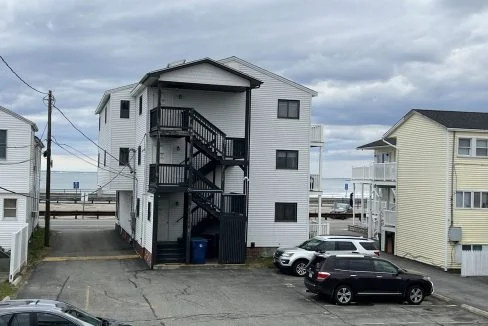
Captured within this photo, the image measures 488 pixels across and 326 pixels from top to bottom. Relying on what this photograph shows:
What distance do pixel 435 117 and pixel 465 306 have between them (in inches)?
559

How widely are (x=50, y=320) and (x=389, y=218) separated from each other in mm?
28873

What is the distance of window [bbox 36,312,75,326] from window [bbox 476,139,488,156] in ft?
83.6

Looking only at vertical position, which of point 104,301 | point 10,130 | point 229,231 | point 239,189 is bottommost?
point 104,301

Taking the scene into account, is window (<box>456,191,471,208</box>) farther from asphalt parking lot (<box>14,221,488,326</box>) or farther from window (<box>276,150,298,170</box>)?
asphalt parking lot (<box>14,221,488,326</box>)

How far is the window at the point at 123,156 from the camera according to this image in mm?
34156

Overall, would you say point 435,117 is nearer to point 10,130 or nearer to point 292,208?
point 292,208

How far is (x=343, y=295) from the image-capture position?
20.2m

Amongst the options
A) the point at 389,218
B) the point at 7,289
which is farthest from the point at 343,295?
the point at 389,218

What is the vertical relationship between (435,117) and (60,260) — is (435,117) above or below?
above

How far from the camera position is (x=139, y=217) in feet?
106

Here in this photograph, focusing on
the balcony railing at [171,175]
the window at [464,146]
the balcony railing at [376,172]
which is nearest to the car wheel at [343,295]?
the balcony railing at [171,175]

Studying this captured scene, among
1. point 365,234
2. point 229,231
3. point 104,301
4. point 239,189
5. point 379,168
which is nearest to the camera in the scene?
point 104,301

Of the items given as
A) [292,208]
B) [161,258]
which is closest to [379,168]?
[292,208]

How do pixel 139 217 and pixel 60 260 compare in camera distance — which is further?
pixel 139 217
